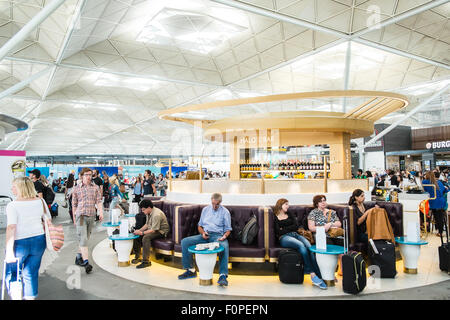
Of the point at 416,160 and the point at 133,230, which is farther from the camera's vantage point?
the point at 416,160

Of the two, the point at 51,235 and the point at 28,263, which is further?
the point at 51,235

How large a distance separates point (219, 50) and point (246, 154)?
239 inches

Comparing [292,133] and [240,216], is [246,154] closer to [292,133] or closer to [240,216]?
[292,133]

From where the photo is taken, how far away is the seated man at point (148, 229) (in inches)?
220

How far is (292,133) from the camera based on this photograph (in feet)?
41.7

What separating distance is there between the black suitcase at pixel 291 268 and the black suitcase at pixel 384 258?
1.12 meters

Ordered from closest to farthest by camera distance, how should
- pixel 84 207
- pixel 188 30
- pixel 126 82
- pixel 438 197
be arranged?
pixel 84 207 → pixel 438 197 → pixel 188 30 → pixel 126 82

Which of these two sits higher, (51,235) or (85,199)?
(85,199)

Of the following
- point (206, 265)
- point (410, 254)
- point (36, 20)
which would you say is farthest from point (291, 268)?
point (36, 20)

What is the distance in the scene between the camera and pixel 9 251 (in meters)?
2.97

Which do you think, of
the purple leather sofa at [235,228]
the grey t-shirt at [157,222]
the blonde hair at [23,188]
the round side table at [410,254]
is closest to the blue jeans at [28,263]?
the blonde hair at [23,188]
